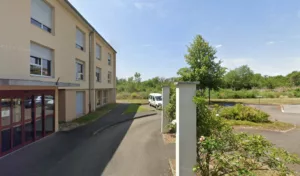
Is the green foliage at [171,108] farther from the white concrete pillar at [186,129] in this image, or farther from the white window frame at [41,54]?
the white window frame at [41,54]

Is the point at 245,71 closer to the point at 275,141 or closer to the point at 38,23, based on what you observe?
the point at 275,141

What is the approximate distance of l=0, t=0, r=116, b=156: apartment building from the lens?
718 centimetres

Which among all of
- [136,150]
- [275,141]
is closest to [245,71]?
[275,141]

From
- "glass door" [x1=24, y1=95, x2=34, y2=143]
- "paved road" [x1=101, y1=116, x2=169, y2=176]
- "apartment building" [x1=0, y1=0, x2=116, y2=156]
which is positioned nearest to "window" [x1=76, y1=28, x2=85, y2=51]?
"apartment building" [x1=0, y1=0, x2=116, y2=156]

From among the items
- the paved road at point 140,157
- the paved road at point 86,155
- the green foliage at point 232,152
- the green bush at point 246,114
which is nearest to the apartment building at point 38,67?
the paved road at point 86,155

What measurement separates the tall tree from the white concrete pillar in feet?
70.6

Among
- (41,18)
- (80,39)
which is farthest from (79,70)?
(41,18)

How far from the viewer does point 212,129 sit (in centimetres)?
472

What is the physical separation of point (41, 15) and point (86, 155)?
26.2 feet

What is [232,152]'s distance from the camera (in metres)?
4.22

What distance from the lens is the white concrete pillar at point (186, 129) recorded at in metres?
4.27

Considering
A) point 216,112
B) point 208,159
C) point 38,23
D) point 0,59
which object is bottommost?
point 208,159

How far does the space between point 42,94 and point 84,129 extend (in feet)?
11.3

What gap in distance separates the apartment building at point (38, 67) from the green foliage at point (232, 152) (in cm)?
613
